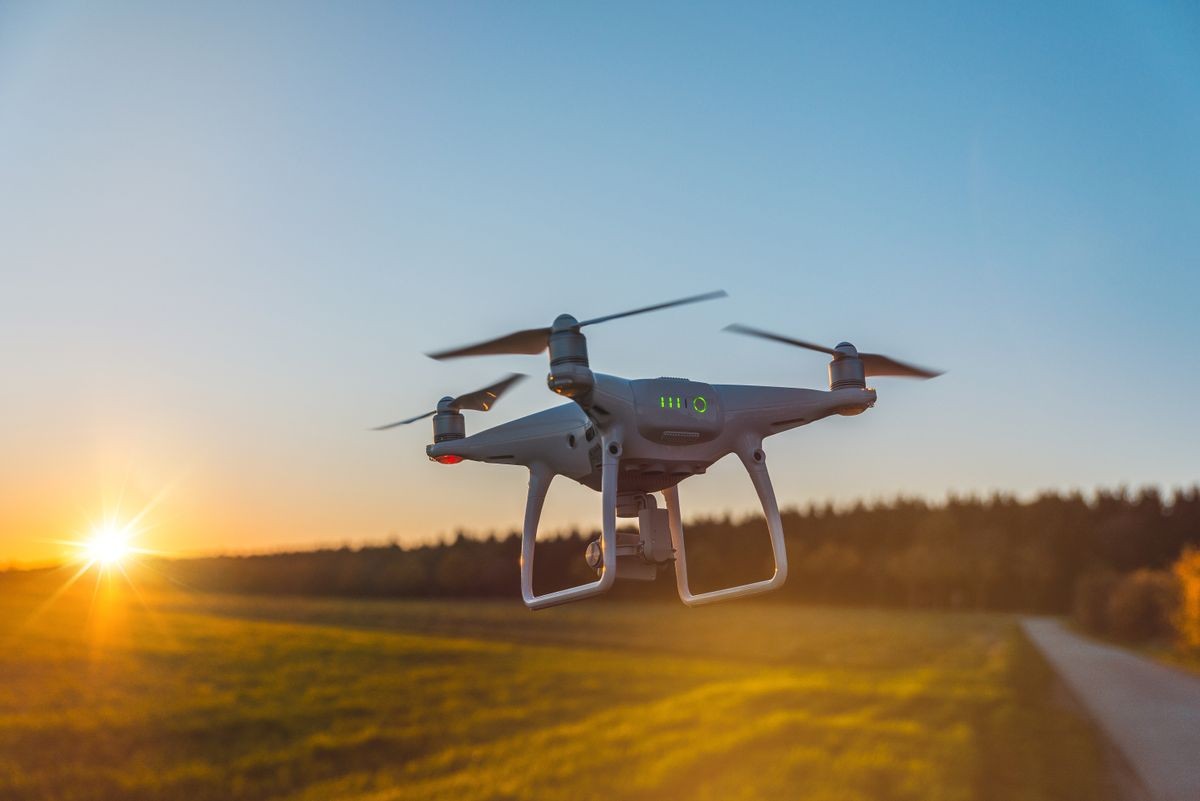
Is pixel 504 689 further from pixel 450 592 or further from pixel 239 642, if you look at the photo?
pixel 239 642

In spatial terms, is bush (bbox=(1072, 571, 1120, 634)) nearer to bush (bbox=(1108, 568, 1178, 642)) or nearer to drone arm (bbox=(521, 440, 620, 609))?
bush (bbox=(1108, 568, 1178, 642))

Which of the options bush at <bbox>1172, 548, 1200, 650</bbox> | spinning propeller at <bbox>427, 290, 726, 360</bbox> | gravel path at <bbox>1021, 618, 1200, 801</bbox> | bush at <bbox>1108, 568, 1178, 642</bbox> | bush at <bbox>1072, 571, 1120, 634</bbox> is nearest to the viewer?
spinning propeller at <bbox>427, 290, 726, 360</bbox>

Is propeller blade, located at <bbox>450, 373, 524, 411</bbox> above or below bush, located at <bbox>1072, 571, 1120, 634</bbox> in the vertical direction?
above

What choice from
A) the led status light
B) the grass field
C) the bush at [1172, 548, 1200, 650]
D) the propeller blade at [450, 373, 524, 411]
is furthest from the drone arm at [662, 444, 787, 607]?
the bush at [1172, 548, 1200, 650]

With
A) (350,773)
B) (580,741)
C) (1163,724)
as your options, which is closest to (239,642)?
(350,773)

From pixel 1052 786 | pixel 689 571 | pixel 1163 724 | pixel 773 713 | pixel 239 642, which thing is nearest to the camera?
pixel 689 571

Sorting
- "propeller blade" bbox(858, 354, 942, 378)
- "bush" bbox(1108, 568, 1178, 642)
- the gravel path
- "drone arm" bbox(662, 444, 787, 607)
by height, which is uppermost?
"propeller blade" bbox(858, 354, 942, 378)
